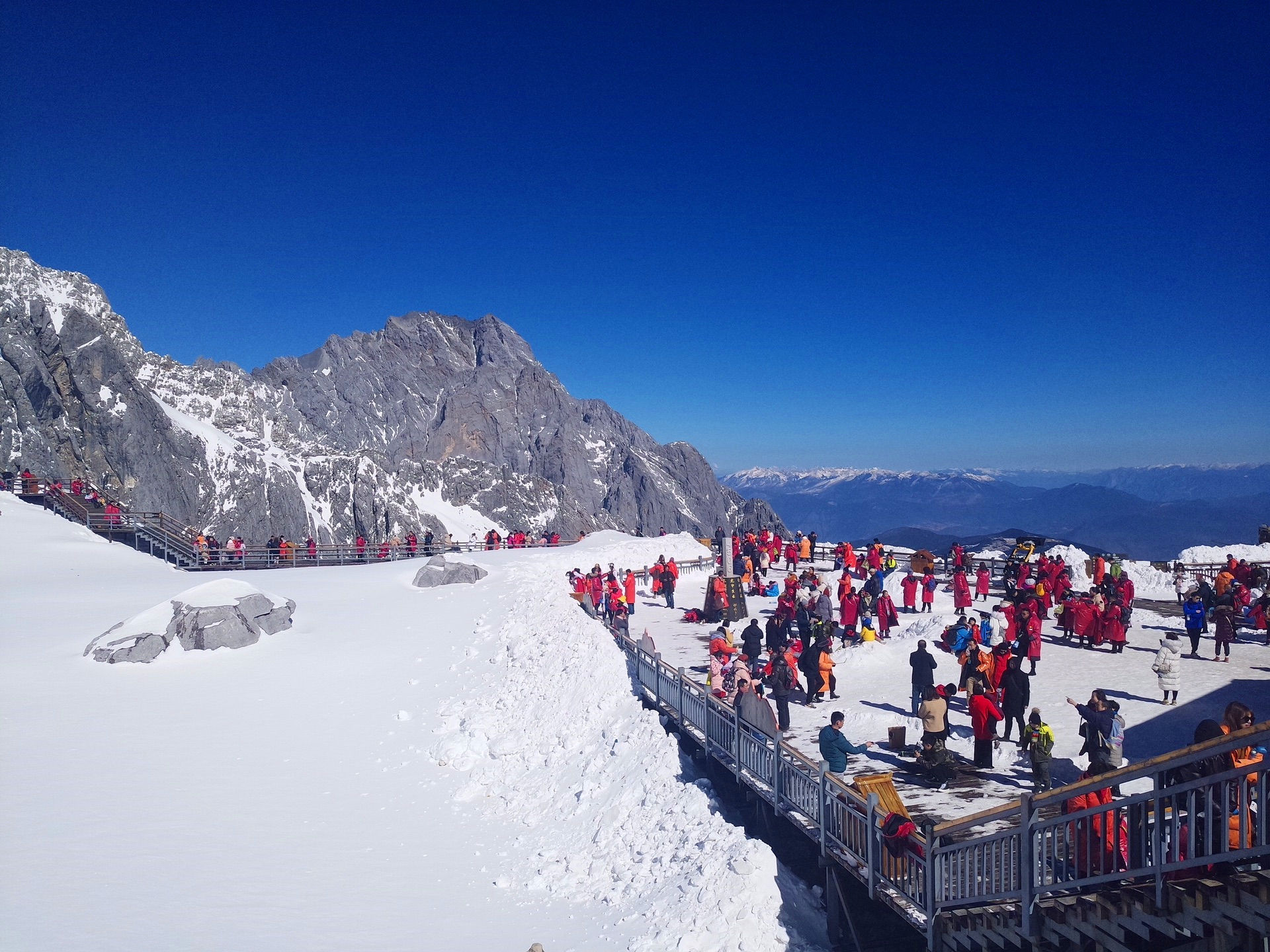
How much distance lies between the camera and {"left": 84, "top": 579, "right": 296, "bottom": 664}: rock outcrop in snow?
717 inches

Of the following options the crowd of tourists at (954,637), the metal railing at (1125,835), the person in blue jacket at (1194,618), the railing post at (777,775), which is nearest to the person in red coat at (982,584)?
the crowd of tourists at (954,637)

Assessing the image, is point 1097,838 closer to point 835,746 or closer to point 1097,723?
point 1097,723

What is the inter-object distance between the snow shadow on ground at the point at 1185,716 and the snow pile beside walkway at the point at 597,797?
257 inches

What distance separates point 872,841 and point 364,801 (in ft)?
31.4

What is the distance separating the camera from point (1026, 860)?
6.10 m

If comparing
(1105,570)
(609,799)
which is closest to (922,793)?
(609,799)

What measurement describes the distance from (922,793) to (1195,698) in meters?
7.82

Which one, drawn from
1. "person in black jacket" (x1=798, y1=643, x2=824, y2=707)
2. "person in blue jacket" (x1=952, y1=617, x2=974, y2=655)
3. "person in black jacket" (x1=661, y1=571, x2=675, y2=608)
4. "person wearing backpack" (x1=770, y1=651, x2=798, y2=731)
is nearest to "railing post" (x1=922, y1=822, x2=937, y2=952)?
"person wearing backpack" (x1=770, y1=651, x2=798, y2=731)

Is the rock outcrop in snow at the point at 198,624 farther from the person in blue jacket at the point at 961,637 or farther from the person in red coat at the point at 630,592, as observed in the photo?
the person in blue jacket at the point at 961,637

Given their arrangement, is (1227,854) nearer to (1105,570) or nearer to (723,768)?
(723,768)

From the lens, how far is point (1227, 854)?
15.1 feet

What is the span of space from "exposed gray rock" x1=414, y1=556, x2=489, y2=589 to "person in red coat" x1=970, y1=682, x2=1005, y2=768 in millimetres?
19885

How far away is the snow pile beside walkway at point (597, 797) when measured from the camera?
8.48m

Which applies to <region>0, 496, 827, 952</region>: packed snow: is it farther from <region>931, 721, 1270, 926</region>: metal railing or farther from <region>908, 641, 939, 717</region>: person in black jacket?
<region>908, 641, 939, 717</region>: person in black jacket
